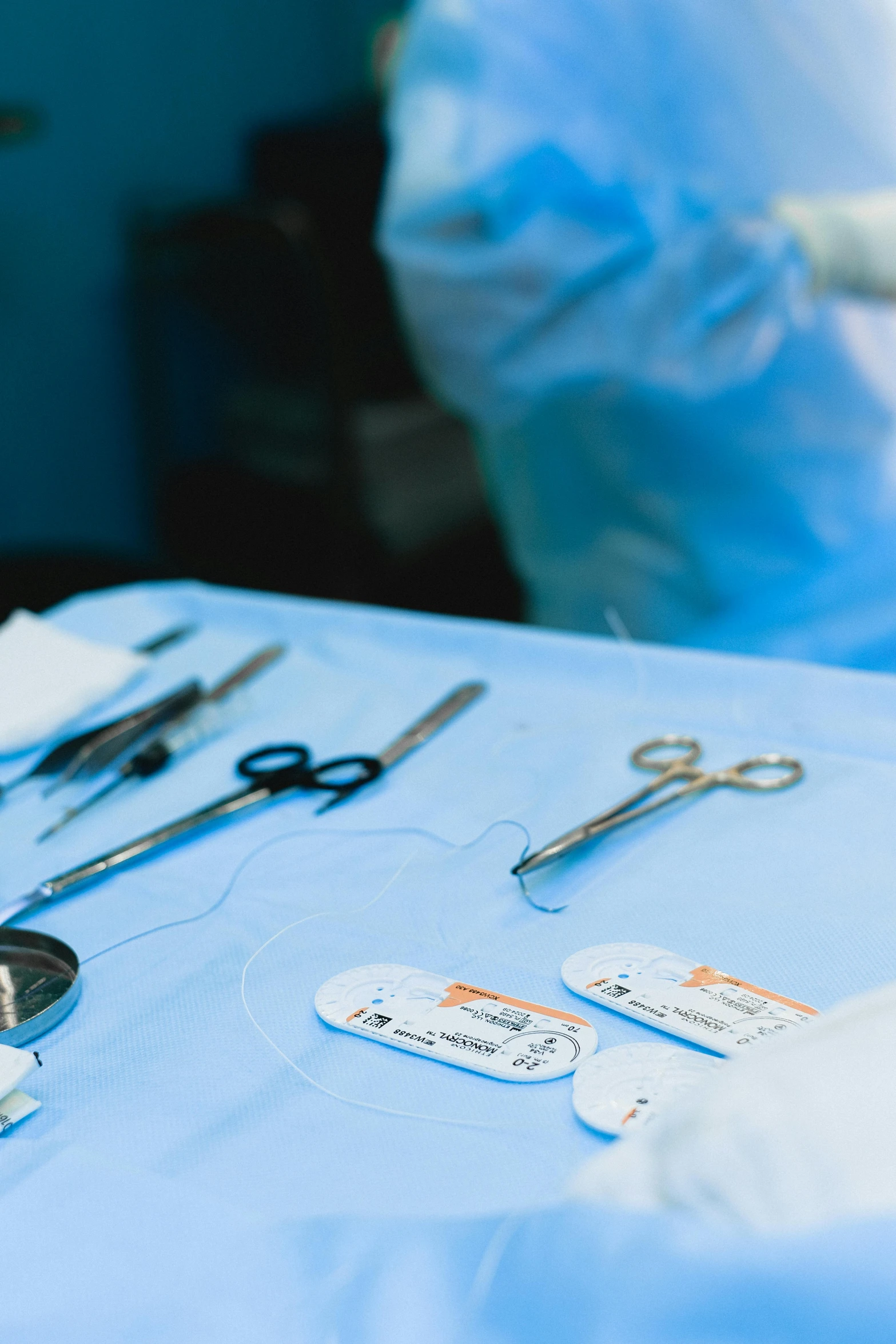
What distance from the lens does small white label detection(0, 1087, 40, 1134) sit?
0.40 meters

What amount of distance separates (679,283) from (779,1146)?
0.84m

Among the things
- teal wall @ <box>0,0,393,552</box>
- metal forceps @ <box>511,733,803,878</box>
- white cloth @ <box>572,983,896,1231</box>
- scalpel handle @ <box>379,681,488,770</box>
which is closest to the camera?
white cloth @ <box>572,983,896,1231</box>

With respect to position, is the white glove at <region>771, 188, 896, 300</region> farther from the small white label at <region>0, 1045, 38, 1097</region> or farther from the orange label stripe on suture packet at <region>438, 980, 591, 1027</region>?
the small white label at <region>0, 1045, 38, 1097</region>

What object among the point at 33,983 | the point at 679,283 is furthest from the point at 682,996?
the point at 679,283

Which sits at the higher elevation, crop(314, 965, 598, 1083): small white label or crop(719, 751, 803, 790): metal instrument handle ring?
crop(314, 965, 598, 1083): small white label

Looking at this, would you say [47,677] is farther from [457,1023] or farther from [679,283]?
[679,283]

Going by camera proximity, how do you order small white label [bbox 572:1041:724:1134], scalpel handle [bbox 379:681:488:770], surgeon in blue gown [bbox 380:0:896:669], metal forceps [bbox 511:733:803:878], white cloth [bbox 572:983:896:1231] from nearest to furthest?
white cloth [bbox 572:983:896:1231]
small white label [bbox 572:1041:724:1134]
metal forceps [bbox 511:733:803:878]
scalpel handle [bbox 379:681:488:770]
surgeon in blue gown [bbox 380:0:896:669]

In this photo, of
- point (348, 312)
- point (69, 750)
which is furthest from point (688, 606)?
point (348, 312)

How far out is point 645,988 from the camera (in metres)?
0.42

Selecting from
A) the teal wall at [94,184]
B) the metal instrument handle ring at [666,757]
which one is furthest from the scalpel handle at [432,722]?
the teal wall at [94,184]

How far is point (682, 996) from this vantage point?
0.42m

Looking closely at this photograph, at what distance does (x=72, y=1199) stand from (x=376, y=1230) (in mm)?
107

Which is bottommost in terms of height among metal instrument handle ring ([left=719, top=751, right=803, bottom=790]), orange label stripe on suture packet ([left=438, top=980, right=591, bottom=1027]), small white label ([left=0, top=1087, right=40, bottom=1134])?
metal instrument handle ring ([left=719, top=751, right=803, bottom=790])

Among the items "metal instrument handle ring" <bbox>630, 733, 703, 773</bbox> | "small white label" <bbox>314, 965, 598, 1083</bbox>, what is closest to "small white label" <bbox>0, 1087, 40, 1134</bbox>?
"small white label" <bbox>314, 965, 598, 1083</bbox>
